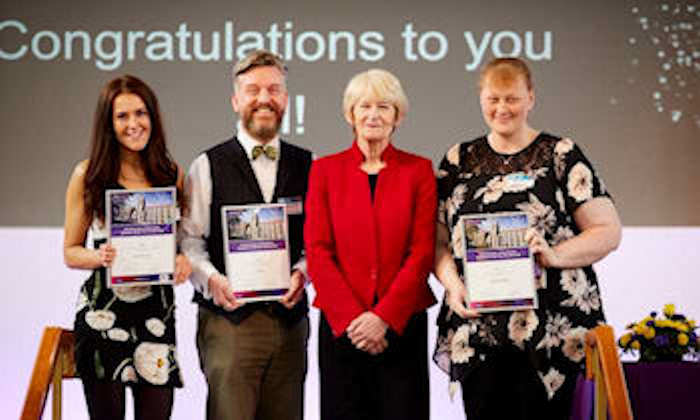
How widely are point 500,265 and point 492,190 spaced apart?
0.88ft

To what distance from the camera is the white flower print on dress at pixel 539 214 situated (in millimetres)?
3840

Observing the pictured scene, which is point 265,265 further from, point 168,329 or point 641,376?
point 641,376

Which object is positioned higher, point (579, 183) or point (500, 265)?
point (579, 183)

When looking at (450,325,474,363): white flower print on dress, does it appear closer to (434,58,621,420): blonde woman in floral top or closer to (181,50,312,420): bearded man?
(434,58,621,420): blonde woman in floral top

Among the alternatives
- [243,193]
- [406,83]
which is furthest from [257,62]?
[406,83]

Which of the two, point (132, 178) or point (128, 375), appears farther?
point (132, 178)

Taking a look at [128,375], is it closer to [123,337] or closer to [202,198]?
[123,337]

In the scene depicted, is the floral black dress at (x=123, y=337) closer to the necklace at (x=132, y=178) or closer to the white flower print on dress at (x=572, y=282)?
the necklace at (x=132, y=178)

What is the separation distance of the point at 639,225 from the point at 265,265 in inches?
116

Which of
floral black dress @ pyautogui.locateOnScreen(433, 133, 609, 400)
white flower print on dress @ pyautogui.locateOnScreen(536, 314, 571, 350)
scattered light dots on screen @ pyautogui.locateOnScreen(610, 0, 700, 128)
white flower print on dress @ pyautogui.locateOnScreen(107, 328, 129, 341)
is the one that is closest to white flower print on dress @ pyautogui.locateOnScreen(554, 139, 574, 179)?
floral black dress @ pyautogui.locateOnScreen(433, 133, 609, 400)

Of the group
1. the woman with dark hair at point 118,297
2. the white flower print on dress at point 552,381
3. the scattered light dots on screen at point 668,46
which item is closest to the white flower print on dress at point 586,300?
the white flower print on dress at point 552,381

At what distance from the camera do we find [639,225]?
623cm

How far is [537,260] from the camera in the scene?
3.85m

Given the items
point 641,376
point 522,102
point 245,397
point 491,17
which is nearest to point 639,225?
point 491,17
